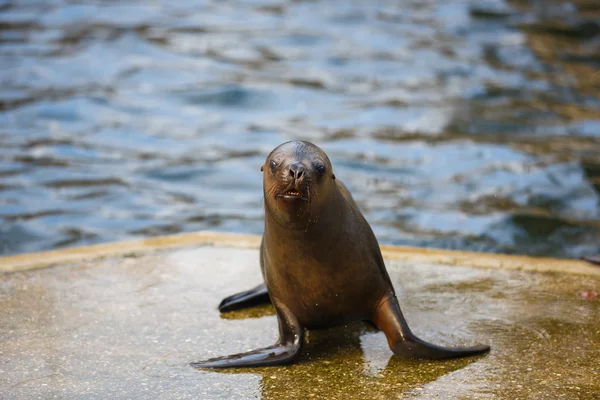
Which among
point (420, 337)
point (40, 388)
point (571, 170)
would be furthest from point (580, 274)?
point (571, 170)

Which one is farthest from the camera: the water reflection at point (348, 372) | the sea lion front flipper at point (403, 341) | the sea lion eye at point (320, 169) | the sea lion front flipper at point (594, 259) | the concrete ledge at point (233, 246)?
the sea lion front flipper at point (594, 259)

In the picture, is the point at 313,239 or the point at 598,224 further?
the point at 598,224

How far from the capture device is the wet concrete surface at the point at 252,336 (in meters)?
3.22

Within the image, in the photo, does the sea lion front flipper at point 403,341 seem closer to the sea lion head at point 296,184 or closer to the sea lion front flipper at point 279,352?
the sea lion front flipper at point 279,352

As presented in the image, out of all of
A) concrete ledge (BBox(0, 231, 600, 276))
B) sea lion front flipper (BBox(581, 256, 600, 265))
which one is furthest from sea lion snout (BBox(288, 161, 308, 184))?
sea lion front flipper (BBox(581, 256, 600, 265))

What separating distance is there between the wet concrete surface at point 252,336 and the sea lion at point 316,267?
3.3 inches

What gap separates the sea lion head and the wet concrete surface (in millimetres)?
595

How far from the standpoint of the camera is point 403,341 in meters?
3.50

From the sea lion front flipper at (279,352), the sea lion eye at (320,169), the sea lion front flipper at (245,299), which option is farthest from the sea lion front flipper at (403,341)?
the sea lion front flipper at (245,299)

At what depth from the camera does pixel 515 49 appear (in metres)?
15.9

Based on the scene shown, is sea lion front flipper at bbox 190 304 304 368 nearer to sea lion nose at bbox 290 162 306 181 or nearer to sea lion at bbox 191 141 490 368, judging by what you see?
sea lion at bbox 191 141 490 368

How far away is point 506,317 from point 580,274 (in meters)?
0.99

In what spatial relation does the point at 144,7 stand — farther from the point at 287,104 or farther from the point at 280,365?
the point at 280,365

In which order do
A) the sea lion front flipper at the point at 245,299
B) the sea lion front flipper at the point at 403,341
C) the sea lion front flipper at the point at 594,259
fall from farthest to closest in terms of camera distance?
the sea lion front flipper at the point at 594,259, the sea lion front flipper at the point at 245,299, the sea lion front flipper at the point at 403,341
